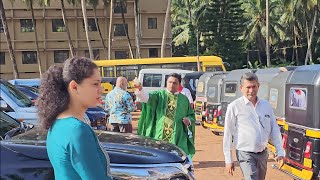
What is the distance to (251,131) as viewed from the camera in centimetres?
489

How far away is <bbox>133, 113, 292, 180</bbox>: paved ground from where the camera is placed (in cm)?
804

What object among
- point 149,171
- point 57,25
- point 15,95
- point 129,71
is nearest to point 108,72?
point 129,71

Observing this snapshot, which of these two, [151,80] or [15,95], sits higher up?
[15,95]

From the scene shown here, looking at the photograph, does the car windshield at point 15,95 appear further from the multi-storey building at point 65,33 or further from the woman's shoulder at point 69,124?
the multi-storey building at point 65,33

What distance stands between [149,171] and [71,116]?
137cm

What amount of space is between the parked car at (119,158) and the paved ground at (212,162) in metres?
4.07

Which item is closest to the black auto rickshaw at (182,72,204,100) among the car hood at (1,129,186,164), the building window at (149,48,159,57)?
the car hood at (1,129,186,164)

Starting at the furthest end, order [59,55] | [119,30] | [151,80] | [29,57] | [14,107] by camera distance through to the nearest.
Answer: [119,30] < [59,55] < [29,57] < [151,80] < [14,107]

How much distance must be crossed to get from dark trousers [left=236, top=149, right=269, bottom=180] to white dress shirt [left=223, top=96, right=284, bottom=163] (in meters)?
0.06

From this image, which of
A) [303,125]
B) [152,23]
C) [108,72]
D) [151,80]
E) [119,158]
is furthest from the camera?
[152,23]

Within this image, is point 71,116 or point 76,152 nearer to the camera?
point 76,152

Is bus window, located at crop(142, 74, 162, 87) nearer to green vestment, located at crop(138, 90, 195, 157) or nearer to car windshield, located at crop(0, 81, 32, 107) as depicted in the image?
→ car windshield, located at crop(0, 81, 32, 107)

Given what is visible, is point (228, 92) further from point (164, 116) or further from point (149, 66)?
point (149, 66)

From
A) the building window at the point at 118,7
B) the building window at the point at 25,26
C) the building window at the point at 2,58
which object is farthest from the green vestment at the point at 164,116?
the building window at the point at 2,58
